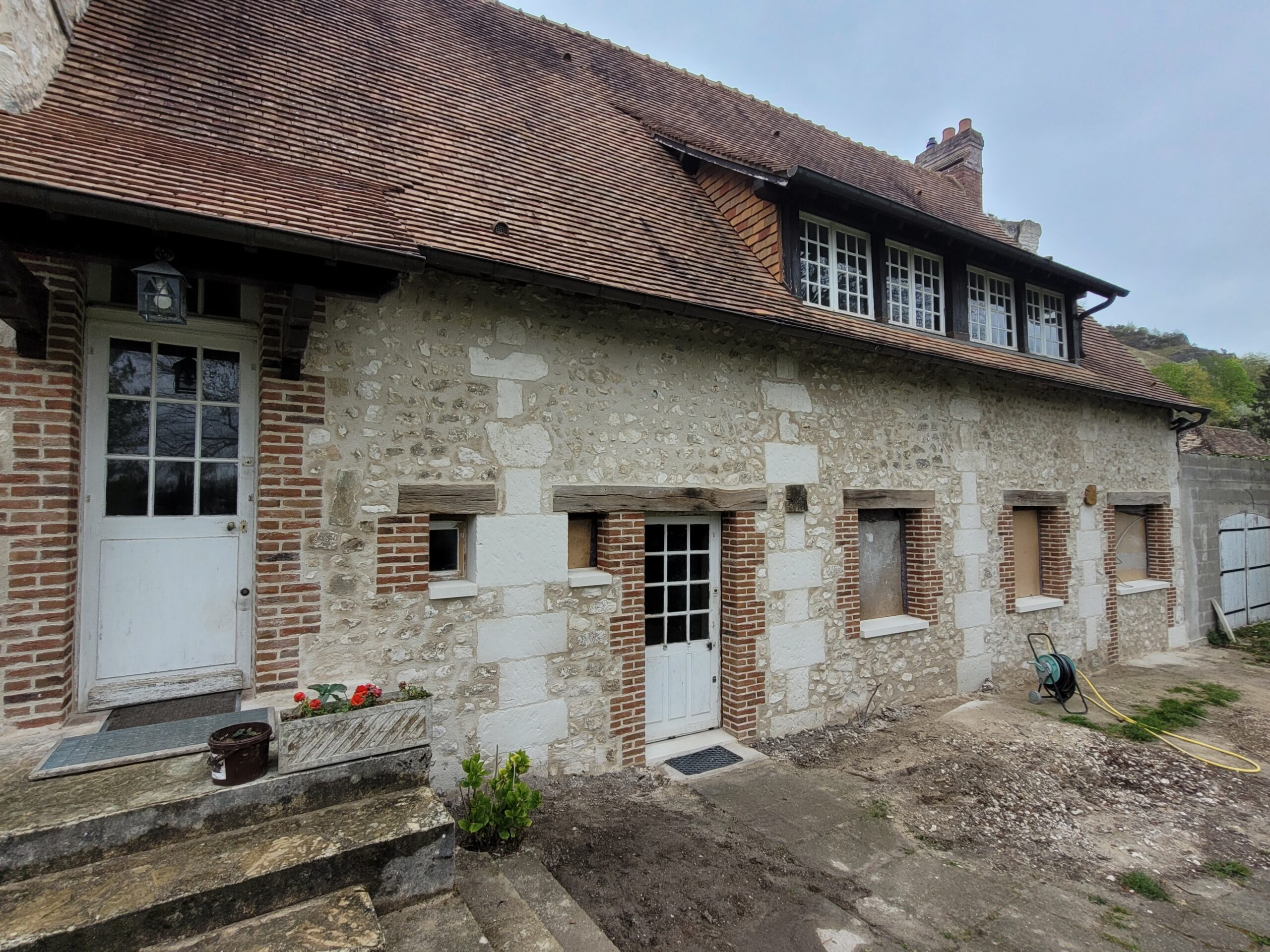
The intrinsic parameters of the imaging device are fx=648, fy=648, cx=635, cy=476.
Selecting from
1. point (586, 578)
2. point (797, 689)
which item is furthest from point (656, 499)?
point (797, 689)

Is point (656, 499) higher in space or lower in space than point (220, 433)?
lower

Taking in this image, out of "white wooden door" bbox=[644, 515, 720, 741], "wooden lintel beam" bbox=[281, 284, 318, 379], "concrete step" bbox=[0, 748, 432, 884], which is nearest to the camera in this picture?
"concrete step" bbox=[0, 748, 432, 884]

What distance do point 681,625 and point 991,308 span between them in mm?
5868

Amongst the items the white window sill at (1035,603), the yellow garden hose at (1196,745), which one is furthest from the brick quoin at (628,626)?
the white window sill at (1035,603)

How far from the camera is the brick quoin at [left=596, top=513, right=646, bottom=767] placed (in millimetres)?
5004

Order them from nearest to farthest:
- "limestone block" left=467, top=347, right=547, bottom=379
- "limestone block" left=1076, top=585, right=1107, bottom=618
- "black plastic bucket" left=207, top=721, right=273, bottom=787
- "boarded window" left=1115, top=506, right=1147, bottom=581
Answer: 1. "black plastic bucket" left=207, top=721, right=273, bottom=787
2. "limestone block" left=467, top=347, right=547, bottom=379
3. "limestone block" left=1076, top=585, right=1107, bottom=618
4. "boarded window" left=1115, top=506, right=1147, bottom=581

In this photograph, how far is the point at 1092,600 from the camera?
873cm

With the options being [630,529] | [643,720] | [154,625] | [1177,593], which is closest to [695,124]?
[630,529]

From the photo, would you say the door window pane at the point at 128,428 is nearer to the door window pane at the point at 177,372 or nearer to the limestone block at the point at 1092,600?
the door window pane at the point at 177,372

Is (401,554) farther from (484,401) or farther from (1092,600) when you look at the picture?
(1092,600)

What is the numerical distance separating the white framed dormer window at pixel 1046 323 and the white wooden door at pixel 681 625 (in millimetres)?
5832

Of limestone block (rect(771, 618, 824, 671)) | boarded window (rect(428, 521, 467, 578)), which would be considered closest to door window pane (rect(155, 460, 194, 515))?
boarded window (rect(428, 521, 467, 578))

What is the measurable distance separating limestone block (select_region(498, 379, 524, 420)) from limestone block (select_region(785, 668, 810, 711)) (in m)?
3.40

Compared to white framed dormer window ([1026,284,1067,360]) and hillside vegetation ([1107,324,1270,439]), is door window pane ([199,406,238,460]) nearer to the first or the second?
white framed dormer window ([1026,284,1067,360])
